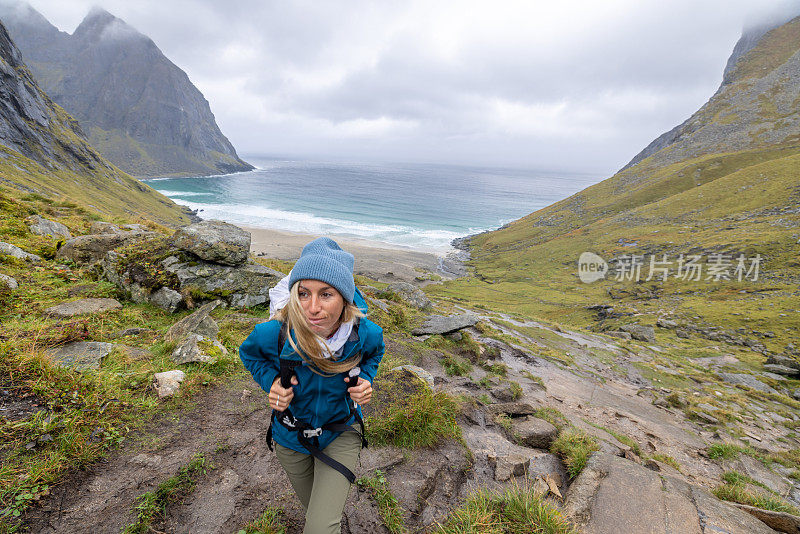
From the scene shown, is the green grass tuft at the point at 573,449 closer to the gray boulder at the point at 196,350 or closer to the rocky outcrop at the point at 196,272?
the gray boulder at the point at 196,350

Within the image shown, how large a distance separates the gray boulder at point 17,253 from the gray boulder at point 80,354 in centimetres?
542

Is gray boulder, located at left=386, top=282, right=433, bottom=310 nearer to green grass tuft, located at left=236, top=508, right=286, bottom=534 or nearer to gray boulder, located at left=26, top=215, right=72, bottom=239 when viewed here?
green grass tuft, located at left=236, top=508, right=286, bottom=534

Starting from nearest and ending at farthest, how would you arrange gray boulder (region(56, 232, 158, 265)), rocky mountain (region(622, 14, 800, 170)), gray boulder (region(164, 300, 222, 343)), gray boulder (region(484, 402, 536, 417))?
gray boulder (region(164, 300, 222, 343)), gray boulder (region(484, 402, 536, 417)), gray boulder (region(56, 232, 158, 265)), rocky mountain (region(622, 14, 800, 170))

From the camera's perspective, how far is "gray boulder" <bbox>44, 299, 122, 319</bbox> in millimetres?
6449

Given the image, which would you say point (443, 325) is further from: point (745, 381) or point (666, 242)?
point (666, 242)

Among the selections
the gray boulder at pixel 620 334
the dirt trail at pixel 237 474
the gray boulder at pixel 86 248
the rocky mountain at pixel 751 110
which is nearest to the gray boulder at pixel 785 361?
the gray boulder at pixel 620 334

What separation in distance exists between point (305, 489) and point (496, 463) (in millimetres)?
3668

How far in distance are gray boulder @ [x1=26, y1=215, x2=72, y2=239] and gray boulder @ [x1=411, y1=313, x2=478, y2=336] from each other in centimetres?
1387

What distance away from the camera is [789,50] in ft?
389

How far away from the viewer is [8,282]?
6734 mm

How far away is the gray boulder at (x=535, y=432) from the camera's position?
6.24 meters

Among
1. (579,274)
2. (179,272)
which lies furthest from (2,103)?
(579,274)

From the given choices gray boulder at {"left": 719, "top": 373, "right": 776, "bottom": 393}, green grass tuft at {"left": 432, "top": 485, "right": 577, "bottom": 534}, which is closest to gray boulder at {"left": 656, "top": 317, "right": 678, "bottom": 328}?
gray boulder at {"left": 719, "top": 373, "right": 776, "bottom": 393}

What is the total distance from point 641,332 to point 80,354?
35.5 metres
